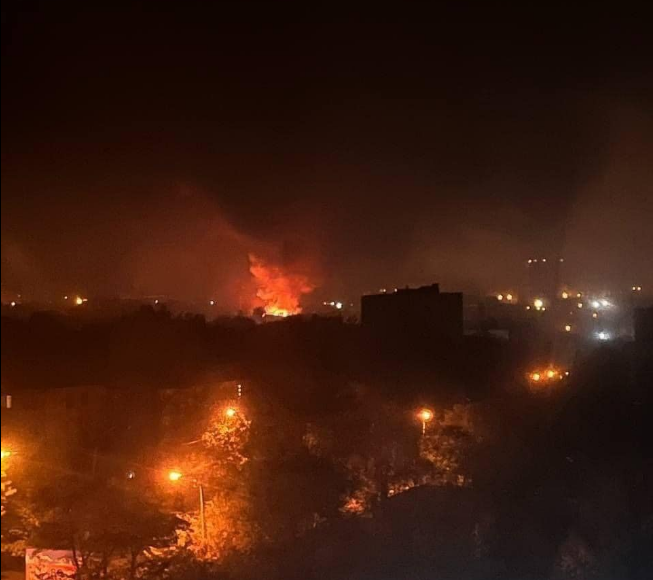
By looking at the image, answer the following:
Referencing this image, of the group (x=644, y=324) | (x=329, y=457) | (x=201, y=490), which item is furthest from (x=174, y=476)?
(x=644, y=324)

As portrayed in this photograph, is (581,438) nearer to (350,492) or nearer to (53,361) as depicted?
(350,492)

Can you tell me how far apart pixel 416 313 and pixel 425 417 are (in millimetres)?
1433

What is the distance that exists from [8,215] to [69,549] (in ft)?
8.80

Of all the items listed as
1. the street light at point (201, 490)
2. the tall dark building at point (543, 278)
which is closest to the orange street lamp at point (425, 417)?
the tall dark building at point (543, 278)

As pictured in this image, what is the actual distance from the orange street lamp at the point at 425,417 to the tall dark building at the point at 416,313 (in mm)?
880

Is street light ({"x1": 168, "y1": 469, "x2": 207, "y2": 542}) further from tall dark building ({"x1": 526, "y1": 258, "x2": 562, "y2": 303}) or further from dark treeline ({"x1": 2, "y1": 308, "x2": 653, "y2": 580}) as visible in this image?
tall dark building ({"x1": 526, "y1": 258, "x2": 562, "y2": 303})

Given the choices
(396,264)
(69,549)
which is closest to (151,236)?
(396,264)

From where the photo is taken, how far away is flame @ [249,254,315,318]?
3.71m

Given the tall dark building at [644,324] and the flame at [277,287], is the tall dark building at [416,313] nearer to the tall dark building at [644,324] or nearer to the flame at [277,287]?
the flame at [277,287]

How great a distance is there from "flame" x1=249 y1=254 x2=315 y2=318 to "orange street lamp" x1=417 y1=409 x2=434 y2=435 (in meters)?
2.03

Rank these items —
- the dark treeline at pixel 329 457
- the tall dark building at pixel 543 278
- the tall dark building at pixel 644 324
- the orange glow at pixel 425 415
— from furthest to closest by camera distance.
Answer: the tall dark building at pixel 644 324 < the orange glow at pixel 425 415 < the tall dark building at pixel 543 278 < the dark treeline at pixel 329 457

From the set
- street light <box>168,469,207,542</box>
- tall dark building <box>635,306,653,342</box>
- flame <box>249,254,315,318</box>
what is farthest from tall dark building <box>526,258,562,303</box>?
street light <box>168,469,207,542</box>

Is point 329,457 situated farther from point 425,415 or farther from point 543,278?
point 543,278

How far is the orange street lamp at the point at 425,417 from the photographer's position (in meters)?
5.49
